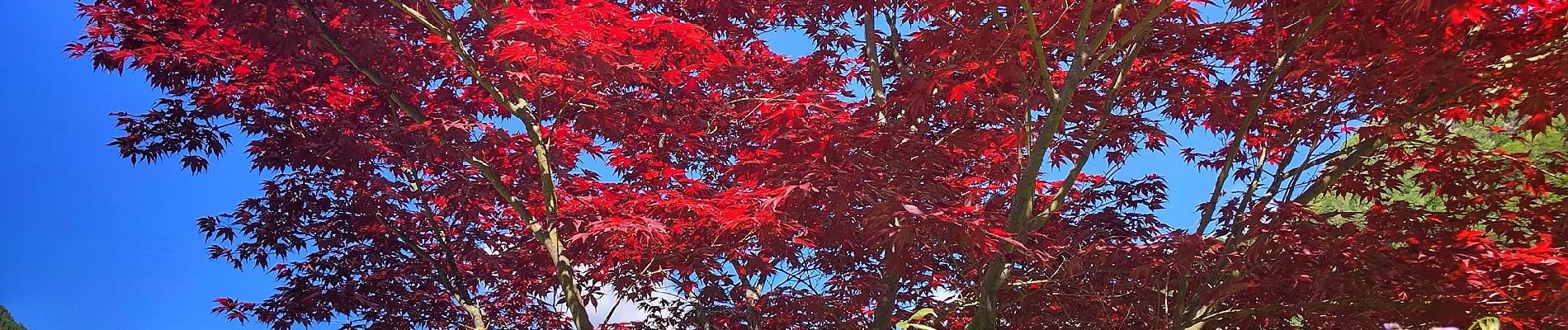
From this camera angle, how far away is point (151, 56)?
6.63 m

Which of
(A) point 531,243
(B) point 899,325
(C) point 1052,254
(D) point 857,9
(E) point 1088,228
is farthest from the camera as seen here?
(A) point 531,243

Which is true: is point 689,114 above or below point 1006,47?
above

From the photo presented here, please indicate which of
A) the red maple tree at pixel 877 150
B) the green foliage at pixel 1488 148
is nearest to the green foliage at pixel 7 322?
the red maple tree at pixel 877 150

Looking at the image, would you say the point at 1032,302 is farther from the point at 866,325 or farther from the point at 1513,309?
the point at 1513,309

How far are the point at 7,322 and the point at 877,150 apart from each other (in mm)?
8899

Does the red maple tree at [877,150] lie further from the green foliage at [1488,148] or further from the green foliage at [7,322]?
the green foliage at [1488,148]

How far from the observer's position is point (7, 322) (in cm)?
997

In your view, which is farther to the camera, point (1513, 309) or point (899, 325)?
point (1513, 309)

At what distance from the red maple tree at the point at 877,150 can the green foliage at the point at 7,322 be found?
141 inches

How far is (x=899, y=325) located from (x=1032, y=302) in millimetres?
2480

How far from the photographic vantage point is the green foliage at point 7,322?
9906mm

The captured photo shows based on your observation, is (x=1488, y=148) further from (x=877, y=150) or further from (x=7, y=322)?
(x=7, y=322)

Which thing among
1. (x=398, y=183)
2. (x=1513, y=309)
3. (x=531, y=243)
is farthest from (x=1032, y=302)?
(x=398, y=183)

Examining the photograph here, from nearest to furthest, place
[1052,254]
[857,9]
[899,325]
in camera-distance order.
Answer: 1. [899,325]
2. [1052,254]
3. [857,9]
